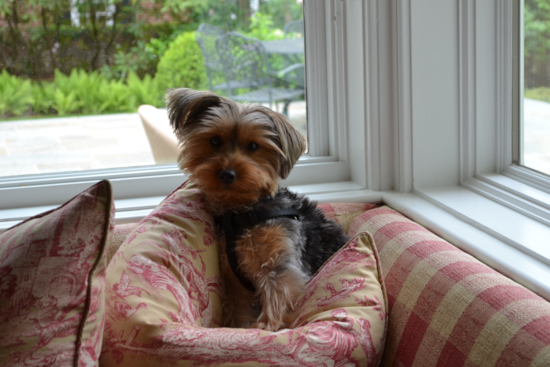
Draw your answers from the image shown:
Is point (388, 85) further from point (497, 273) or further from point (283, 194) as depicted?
point (497, 273)

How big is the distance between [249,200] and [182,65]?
0.90 metres

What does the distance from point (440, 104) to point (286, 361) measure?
→ 1.14 meters

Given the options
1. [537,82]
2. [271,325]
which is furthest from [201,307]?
[537,82]

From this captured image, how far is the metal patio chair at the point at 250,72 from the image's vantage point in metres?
2.20

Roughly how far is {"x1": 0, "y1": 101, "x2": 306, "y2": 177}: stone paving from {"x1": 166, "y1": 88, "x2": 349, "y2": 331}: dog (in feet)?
2.41

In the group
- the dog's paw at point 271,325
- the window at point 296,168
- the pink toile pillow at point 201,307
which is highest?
the window at point 296,168

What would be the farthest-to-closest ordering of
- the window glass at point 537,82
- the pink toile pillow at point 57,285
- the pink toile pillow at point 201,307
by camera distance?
the window glass at point 537,82, the pink toile pillow at point 201,307, the pink toile pillow at point 57,285

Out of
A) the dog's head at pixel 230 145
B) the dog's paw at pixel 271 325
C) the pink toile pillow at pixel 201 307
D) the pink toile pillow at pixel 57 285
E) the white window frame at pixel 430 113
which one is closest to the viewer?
the pink toile pillow at pixel 57 285

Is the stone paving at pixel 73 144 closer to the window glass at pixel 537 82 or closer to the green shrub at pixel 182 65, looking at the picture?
the green shrub at pixel 182 65

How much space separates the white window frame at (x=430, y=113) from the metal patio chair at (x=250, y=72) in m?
0.28

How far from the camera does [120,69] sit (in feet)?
7.03

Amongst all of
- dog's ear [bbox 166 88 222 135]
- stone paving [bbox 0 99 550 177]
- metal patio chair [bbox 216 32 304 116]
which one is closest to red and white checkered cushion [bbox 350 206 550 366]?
dog's ear [bbox 166 88 222 135]

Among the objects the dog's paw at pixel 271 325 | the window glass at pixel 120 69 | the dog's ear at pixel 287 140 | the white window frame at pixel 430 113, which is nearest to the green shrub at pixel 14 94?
the window glass at pixel 120 69

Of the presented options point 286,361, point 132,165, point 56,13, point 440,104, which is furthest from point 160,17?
point 286,361
